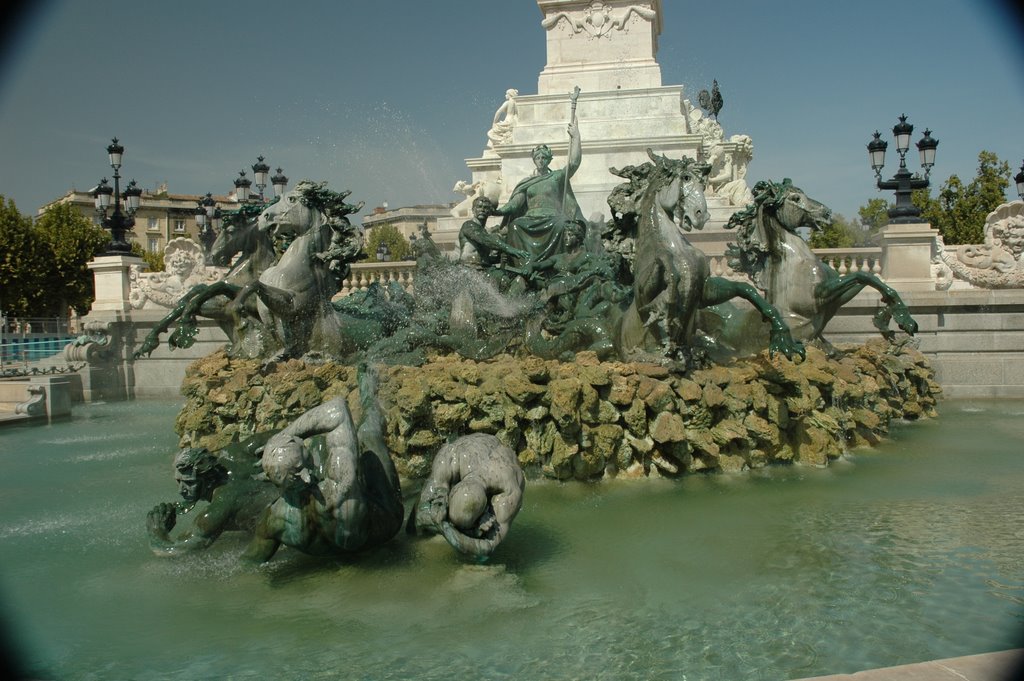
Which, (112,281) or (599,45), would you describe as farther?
(599,45)

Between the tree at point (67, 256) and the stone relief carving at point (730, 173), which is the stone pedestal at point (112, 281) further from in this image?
the tree at point (67, 256)

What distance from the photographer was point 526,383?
665 cm

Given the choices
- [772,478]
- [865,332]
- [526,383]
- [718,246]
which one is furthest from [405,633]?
[718,246]

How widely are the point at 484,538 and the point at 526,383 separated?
2.25m

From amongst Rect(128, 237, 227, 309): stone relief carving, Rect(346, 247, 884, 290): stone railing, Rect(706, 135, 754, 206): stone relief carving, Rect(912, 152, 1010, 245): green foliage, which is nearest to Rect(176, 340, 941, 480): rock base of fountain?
Rect(346, 247, 884, 290): stone railing

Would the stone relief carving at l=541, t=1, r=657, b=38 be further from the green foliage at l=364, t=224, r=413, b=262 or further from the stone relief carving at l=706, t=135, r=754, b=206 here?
the green foliage at l=364, t=224, r=413, b=262

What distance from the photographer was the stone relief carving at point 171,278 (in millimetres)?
15977

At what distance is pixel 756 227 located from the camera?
9391 millimetres

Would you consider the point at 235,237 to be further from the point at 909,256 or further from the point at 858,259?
the point at 909,256

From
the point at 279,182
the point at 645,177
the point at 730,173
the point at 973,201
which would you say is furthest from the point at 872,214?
the point at 645,177

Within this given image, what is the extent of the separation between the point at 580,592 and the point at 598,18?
51.7 feet

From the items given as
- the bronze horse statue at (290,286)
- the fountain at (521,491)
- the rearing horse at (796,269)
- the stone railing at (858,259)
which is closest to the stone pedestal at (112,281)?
the fountain at (521,491)

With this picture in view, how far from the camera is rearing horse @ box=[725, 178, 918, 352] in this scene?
911 centimetres

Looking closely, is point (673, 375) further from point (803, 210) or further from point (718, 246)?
point (718, 246)
